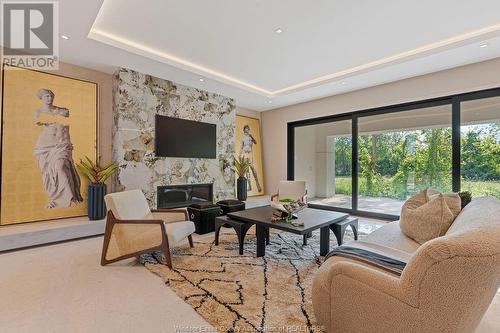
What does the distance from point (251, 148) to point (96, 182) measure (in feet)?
13.0

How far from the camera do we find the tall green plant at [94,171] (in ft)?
13.0

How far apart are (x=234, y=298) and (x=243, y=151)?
488 cm

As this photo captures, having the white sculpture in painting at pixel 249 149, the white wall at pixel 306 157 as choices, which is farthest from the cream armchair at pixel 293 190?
the white sculpture in painting at pixel 249 149

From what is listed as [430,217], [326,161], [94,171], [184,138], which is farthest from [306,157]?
[94,171]

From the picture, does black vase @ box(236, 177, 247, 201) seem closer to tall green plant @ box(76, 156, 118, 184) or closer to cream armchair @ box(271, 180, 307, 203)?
cream armchair @ box(271, 180, 307, 203)

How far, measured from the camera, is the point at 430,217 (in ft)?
7.44

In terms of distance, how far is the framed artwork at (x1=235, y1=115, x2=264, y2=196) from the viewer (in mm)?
6637

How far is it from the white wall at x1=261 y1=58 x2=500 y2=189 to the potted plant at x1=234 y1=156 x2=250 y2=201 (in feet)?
3.16

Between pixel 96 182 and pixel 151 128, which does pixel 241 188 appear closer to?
pixel 151 128

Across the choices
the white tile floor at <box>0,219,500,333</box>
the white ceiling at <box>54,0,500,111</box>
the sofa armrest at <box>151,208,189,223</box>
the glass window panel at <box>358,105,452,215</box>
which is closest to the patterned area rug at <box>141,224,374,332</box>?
the white tile floor at <box>0,219,500,333</box>

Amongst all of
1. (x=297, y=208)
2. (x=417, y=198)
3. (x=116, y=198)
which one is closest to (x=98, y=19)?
(x=116, y=198)

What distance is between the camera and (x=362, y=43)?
3.48m

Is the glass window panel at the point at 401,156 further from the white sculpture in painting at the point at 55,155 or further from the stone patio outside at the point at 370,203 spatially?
the white sculpture in painting at the point at 55,155

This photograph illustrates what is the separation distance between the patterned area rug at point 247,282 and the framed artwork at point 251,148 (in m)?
3.33
